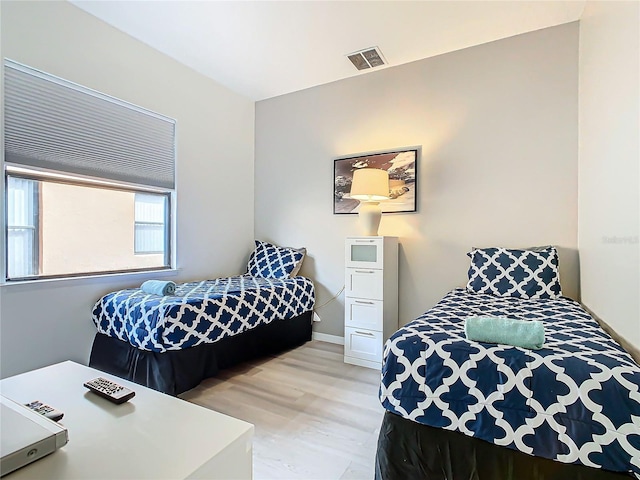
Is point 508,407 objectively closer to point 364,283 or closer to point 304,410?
point 304,410

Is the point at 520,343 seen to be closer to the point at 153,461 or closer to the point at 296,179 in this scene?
the point at 153,461

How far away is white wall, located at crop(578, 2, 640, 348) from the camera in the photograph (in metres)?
1.53

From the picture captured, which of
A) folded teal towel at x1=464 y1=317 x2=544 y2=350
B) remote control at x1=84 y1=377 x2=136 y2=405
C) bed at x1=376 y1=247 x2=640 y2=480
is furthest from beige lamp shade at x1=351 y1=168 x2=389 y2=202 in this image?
remote control at x1=84 y1=377 x2=136 y2=405

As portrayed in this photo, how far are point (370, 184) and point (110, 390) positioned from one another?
2497 millimetres

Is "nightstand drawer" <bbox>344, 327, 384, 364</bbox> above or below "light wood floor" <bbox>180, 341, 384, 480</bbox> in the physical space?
above

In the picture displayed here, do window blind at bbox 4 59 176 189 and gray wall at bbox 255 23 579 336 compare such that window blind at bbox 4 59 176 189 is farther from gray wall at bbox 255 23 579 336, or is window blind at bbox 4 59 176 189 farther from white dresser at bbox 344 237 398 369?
white dresser at bbox 344 237 398 369

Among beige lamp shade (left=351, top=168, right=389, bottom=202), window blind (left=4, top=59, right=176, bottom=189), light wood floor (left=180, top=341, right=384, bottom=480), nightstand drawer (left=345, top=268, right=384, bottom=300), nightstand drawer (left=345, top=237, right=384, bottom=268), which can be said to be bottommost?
light wood floor (left=180, top=341, right=384, bottom=480)

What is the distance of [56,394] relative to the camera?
0.77 m

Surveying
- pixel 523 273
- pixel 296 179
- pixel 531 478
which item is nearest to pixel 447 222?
pixel 523 273

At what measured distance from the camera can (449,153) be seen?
300 cm

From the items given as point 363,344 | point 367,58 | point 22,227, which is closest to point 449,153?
point 367,58

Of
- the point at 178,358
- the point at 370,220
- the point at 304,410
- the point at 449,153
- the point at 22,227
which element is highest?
the point at 449,153

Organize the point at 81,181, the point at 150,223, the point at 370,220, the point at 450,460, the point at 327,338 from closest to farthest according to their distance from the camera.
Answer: the point at 450,460 < the point at 81,181 < the point at 370,220 < the point at 150,223 < the point at 327,338

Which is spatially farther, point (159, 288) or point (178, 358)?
point (159, 288)
